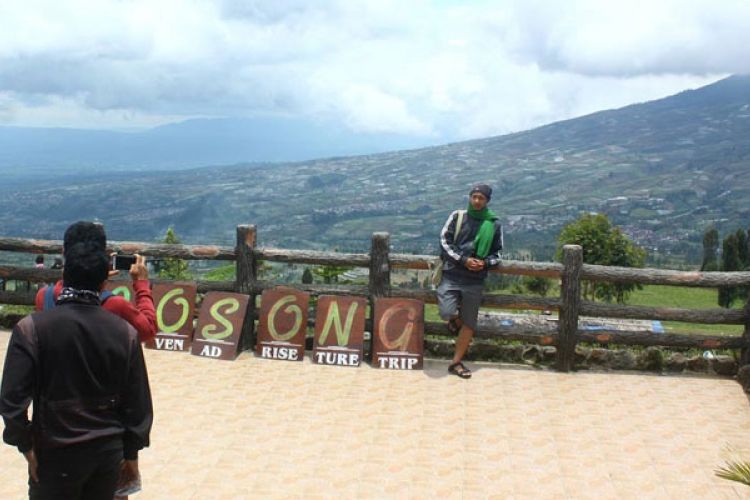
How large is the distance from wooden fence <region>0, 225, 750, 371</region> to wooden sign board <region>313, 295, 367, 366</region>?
0.20 meters

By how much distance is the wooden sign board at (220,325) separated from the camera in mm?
7844

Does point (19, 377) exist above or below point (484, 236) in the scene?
below

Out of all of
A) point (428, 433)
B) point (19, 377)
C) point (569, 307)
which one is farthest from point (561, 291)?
point (19, 377)

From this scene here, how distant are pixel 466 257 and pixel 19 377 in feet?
16.9

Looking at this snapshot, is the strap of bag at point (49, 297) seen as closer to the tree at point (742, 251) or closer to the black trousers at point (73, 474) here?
the black trousers at point (73, 474)

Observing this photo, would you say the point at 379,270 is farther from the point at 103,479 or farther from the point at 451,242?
the point at 103,479

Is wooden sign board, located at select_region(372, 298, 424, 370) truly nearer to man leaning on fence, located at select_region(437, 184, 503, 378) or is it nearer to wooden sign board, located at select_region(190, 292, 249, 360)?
man leaning on fence, located at select_region(437, 184, 503, 378)

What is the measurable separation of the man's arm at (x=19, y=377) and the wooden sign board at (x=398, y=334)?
5.08 meters

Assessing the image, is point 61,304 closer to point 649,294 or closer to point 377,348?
point 377,348

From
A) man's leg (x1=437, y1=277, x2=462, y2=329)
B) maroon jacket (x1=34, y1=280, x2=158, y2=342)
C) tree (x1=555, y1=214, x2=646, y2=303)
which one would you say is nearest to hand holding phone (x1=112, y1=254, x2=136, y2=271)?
maroon jacket (x1=34, y1=280, x2=158, y2=342)

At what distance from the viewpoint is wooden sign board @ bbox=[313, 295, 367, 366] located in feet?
25.5

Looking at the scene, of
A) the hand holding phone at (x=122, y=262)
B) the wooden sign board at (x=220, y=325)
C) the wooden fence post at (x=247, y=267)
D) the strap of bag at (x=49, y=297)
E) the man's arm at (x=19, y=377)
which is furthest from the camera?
the wooden fence post at (x=247, y=267)

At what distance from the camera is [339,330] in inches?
313

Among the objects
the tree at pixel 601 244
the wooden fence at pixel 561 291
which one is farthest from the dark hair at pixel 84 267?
the tree at pixel 601 244
